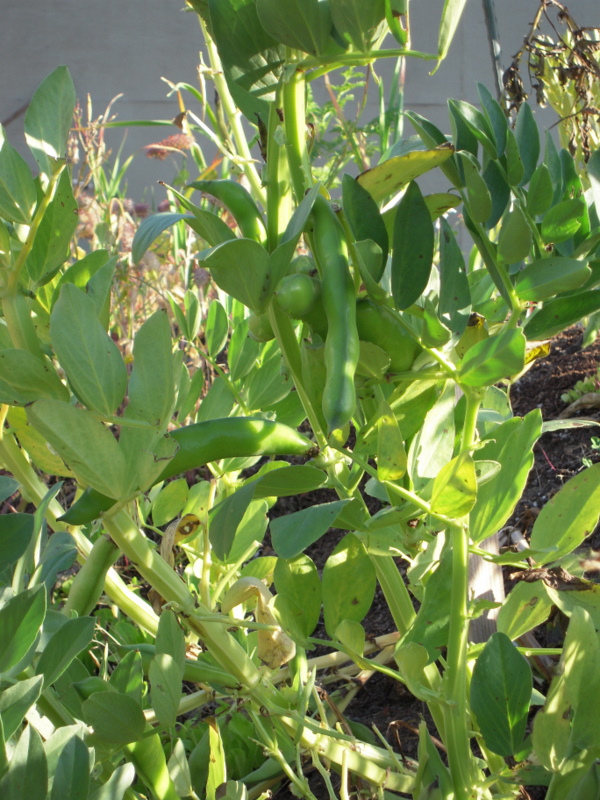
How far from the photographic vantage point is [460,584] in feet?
1.23

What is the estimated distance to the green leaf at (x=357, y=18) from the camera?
31cm

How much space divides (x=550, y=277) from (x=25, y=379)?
23 cm

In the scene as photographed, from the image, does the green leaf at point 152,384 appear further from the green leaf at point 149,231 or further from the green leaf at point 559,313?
the green leaf at point 559,313

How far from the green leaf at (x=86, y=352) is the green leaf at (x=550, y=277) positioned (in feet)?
0.61

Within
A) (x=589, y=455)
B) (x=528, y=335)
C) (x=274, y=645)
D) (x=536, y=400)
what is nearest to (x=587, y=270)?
(x=528, y=335)

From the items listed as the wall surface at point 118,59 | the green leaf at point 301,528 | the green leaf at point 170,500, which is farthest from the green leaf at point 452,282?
the wall surface at point 118,59

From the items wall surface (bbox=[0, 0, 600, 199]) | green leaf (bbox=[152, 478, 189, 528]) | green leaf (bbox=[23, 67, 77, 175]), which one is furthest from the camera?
wall surface (bbox=[0, 0, 600, 199])

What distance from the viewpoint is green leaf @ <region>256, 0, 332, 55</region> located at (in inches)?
12.0

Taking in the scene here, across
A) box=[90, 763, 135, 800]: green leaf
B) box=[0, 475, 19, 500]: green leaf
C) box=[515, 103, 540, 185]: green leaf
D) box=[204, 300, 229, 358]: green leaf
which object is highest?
box=[515, 103, 540, 185]: green leaf

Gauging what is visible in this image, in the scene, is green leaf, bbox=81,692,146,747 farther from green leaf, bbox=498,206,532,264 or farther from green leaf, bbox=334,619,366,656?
green leaf, bbox=498,206,532,264

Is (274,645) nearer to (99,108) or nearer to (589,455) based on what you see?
(589,455)

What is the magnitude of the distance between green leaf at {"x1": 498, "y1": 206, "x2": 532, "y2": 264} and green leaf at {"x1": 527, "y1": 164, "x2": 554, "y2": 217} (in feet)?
0.06

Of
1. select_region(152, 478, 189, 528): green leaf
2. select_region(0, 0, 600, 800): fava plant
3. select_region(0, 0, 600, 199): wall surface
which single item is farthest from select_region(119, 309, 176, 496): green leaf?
select_region(0, 0, 600, 199): wall surface

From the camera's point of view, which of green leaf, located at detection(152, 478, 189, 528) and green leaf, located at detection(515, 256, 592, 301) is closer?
green leaf, located at detection(515, 256, 592, 301)
